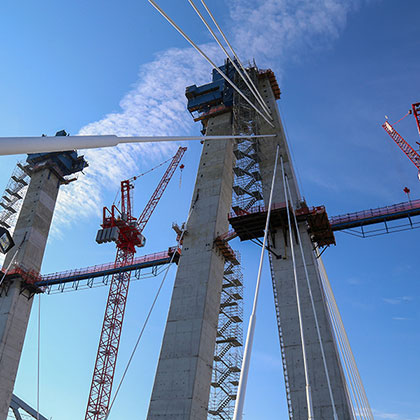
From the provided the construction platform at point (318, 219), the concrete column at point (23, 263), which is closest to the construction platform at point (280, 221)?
the construction platform at point (318, 219)

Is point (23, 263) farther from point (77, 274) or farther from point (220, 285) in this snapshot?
point (220, 285)

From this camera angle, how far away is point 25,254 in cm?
5088

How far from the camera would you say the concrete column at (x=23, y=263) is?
45.8 meters

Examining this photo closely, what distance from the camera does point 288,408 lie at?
2548cm

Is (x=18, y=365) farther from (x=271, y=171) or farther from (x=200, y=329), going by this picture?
(x=271, y=171)

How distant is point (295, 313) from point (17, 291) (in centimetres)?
3541

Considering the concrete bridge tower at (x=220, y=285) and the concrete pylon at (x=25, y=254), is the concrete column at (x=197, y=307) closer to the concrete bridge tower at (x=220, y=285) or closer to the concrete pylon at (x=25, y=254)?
the concrete bridge tower at (x=220, y=285)

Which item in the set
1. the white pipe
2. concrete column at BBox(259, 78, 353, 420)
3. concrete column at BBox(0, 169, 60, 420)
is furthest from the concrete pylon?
the white pipe

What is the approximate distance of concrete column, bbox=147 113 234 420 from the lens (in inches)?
1182

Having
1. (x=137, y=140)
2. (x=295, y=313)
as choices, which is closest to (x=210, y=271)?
(x=295, y=313)

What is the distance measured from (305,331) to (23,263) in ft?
120

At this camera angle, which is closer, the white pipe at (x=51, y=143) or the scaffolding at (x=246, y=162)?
the white pipe at (x=51, y=143)

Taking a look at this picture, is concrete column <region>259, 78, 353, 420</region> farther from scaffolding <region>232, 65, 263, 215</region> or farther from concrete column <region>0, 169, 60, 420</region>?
concrete column <region>0, 169, 60, 420</region>

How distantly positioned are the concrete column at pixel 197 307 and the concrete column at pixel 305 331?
586cm
